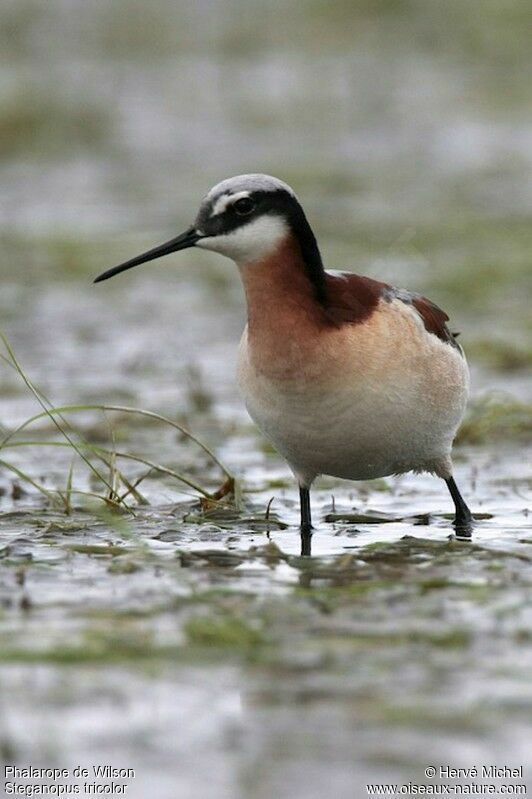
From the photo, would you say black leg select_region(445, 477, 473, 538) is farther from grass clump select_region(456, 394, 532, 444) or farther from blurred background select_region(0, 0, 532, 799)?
grass clump select_region(456, 394, 532, 444)

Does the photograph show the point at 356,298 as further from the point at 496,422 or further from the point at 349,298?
the point at 496,422

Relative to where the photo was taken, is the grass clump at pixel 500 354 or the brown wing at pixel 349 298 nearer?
the brown wing at pixel 349 298

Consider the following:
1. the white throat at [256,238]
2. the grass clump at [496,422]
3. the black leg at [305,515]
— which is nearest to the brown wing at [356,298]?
the white throat at [256,238]

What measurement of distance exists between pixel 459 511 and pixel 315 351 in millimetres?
1500

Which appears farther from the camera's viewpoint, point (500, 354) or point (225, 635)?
point (500, 354)

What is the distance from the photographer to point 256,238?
7688 mm

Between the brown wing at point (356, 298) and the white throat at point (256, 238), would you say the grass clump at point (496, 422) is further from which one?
the white throat at point (256, 238)

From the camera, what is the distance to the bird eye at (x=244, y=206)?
303 inches

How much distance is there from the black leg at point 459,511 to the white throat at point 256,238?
157cm

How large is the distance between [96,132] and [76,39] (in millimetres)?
3808

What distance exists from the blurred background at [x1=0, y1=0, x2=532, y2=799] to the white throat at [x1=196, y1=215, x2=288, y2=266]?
134cm

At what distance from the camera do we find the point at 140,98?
25000 mm

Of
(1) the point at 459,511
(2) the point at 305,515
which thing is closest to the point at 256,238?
(2) the point at 305,515

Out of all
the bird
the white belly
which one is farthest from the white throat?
the white belly
